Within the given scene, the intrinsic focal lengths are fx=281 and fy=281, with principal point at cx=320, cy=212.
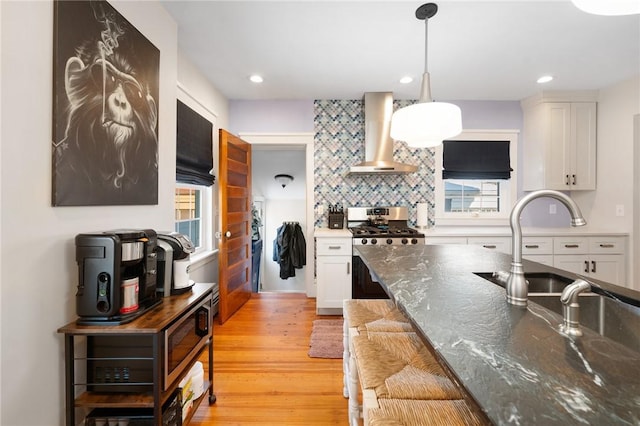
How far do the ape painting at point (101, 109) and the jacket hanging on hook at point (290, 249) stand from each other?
11.6ft

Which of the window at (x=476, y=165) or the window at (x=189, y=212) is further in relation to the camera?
the window at (x=476, y=165)

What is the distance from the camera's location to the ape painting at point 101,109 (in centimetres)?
119

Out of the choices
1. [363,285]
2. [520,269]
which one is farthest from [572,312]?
[363,285]

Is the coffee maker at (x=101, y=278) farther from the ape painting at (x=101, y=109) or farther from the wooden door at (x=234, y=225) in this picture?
the wooden door at (x=234, y=225)

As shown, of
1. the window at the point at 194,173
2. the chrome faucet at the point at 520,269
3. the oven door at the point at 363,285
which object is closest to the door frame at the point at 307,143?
the window at the point at 194,173

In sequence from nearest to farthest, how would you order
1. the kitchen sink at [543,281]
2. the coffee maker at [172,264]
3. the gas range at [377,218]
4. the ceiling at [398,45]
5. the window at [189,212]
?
the kitchen sink at [543,281] < the coffee maker at [172,264] < the ceiling at [398,45] < the window at [189,212] < the gas range at [377,218]

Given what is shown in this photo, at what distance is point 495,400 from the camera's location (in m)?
0.50

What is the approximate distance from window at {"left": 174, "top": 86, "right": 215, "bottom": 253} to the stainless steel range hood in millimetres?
1656

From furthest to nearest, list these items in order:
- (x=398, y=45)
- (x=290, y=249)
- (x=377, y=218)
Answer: (x=290, y=249)
(x=377, y=218)
(x=398, y=45)

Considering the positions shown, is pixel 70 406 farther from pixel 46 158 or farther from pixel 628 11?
pixel 628 11

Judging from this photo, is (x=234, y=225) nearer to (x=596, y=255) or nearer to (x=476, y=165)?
(x=476, y=165)

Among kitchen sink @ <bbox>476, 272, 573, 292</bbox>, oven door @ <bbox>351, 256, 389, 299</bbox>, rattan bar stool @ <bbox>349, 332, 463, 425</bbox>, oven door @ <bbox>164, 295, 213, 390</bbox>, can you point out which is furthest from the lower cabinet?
oven door @ <bbox>164, 295, 213, 390</bbox>

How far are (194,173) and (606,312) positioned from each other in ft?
9.74

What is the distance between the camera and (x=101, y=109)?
1372 millimetres
